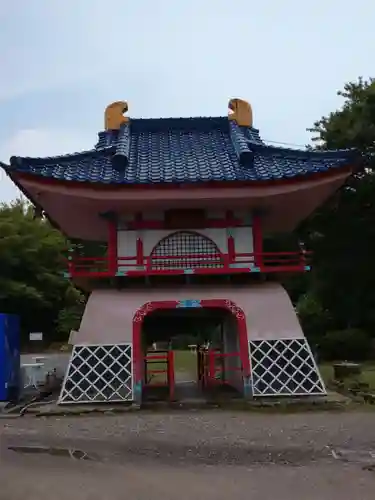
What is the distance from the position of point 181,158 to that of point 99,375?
18.0 feet

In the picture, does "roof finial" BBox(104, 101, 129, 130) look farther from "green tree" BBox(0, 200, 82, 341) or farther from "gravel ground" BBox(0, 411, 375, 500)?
"green tree" BBox(0, 200, 82, 341)

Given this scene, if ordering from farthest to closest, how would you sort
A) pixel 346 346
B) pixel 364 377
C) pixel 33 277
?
pixel 33 277 → pixel 346 346 → pixel 364 377

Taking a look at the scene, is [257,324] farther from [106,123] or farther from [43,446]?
[106,123]

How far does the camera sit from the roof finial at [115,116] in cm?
1513

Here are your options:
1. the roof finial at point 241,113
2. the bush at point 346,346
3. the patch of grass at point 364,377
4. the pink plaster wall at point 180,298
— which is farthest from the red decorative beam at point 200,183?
the bush at point 346,346

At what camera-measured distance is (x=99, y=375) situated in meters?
11.5

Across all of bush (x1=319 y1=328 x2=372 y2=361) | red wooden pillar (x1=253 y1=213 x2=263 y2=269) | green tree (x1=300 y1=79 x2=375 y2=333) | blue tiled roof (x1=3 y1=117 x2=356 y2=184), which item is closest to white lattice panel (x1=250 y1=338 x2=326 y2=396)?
red wooden pillar (x1=253 y1=213 x2=263 y2=269)

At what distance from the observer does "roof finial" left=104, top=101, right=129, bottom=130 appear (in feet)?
49.6

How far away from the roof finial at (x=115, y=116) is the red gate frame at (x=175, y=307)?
5.65 meters

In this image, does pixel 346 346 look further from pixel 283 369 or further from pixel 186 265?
pixel 186 265

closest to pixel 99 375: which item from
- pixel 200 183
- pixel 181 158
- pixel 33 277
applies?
pixel 200 183

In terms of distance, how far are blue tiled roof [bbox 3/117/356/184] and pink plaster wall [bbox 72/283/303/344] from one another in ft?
7.73

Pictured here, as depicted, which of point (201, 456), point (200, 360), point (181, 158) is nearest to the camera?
point (201, 456)

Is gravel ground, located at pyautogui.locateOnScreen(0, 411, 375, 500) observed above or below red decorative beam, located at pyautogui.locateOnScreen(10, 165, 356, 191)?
below
